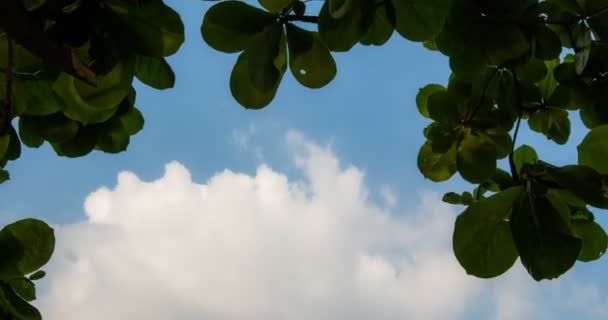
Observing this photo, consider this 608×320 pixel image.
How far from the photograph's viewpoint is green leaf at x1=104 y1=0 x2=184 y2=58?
46.3 inches

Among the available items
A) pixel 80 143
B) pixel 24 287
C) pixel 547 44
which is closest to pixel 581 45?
pixel 547 44

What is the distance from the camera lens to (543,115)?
1584 mm

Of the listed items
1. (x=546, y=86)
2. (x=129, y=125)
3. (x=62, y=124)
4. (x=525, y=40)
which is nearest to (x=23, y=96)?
(x=62, y=124)

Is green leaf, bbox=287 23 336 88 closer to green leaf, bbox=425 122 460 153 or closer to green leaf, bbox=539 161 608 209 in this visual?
green leaf, bbox=425 122 460 153

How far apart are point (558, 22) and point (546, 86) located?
0.24 metres

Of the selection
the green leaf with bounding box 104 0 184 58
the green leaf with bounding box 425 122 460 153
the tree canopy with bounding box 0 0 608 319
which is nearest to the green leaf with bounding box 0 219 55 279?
the tree canopy with bounding box 0 0 608 319

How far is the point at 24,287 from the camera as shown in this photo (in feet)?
4.23

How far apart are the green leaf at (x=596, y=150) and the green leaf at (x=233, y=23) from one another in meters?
0.68

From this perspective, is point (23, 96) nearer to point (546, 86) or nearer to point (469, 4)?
point (469, 4)

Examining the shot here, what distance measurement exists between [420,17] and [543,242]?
48 centimetres

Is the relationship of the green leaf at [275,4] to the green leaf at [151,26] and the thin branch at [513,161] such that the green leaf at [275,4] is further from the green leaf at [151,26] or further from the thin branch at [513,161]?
the thin branch at [513,161]

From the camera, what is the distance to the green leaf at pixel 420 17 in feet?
3.79

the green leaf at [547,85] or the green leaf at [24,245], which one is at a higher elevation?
the green leaf at [547,85]

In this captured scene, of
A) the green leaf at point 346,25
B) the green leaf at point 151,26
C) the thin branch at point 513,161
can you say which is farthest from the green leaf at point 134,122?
the thin branch at point 513,161
